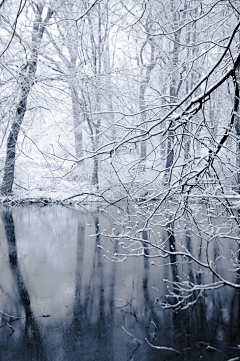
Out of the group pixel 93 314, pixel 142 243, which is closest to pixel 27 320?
pixel 93 314

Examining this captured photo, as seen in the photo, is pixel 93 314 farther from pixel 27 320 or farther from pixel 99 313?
pixel 27 320

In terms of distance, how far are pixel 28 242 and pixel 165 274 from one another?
347 cm

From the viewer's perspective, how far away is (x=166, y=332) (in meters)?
3.29

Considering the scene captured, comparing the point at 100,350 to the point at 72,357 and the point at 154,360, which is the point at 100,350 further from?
the point at 154,360

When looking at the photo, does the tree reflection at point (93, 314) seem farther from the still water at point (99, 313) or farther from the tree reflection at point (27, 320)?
the tree reflection at point (27, 320)

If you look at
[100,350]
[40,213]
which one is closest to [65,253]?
[100,350]

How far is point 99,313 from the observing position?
3754 mm

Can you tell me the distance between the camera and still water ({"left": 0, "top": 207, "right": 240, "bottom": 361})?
3.00 metres

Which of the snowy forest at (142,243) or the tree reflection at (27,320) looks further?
the tree reflection at (27,320)

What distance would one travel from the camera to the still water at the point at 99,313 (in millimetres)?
3004

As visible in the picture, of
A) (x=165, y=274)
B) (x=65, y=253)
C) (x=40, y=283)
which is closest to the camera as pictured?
(x=40, y=283)

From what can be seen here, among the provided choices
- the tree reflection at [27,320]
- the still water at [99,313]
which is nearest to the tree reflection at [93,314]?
the still water at [99,313]

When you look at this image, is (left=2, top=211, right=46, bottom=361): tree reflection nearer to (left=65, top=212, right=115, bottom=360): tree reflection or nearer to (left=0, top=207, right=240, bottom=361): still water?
(left=0, top=207, right=240, bottom=361): still water

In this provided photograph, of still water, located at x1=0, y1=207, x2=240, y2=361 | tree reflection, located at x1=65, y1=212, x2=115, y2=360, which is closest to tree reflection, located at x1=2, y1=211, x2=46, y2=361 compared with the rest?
still water, located at x1=0, y1=207, x2=240, y2=361
